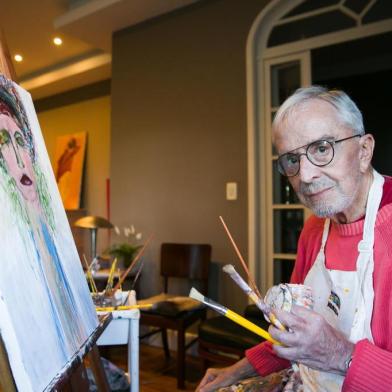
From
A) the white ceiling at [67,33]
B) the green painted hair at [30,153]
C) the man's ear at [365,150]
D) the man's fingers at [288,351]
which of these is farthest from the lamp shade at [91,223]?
the man's fingers at [288,351]

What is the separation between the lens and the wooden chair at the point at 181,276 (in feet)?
7.82

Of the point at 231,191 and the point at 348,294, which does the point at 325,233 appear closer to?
the point at 348,294

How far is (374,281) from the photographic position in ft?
2.84

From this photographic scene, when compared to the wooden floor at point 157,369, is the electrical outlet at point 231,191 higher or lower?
higher

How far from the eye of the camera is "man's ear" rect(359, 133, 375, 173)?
95cm

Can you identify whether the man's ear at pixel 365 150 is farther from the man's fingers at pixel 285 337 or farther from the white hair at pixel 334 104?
the man's fingers at pixel 285 337

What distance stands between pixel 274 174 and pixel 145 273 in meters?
1.44

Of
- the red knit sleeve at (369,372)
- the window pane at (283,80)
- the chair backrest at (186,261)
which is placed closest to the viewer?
the red knit sleeve at (369,372)

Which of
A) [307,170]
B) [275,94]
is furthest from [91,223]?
[307,170]

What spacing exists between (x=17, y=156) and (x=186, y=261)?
7.61 ft

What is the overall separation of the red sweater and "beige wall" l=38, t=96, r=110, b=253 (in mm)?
3741

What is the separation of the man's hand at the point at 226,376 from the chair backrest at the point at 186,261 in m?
1.67

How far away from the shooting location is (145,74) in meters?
3.43

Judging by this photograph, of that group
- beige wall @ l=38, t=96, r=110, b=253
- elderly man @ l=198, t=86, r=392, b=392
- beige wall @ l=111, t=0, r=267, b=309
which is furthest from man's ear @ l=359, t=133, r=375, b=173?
beige wall @ l=38, t=96, r=110, b=253
